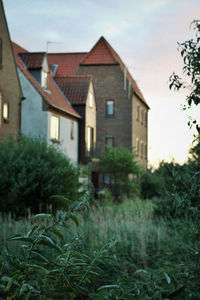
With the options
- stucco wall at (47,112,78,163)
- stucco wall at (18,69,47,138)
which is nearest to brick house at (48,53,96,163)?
stucco wall at (47,112,78,163)

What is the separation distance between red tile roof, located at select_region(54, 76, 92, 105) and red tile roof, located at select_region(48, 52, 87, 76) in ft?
18.7

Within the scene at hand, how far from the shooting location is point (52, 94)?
32.3 metres

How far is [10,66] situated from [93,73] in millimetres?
15896

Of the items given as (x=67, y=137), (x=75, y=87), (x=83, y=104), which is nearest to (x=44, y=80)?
(x=67, y=137)

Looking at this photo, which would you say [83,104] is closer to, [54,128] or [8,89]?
[54,128]

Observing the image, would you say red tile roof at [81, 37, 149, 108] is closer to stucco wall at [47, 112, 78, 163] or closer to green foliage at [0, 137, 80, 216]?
stucco wall at [47, 112, 78, 163]

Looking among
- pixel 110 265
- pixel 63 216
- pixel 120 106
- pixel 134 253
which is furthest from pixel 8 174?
pixel 120 106

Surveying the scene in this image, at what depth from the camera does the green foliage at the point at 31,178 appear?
54.4 feet

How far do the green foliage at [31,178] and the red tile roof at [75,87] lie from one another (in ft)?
60.3

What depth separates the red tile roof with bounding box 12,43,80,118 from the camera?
96.3 feet

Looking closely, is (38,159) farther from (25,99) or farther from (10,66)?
(25,99)

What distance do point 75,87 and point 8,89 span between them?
11.0 m

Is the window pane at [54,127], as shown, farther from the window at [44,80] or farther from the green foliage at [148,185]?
the green foliage at [148,185]

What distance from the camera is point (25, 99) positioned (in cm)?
2911
